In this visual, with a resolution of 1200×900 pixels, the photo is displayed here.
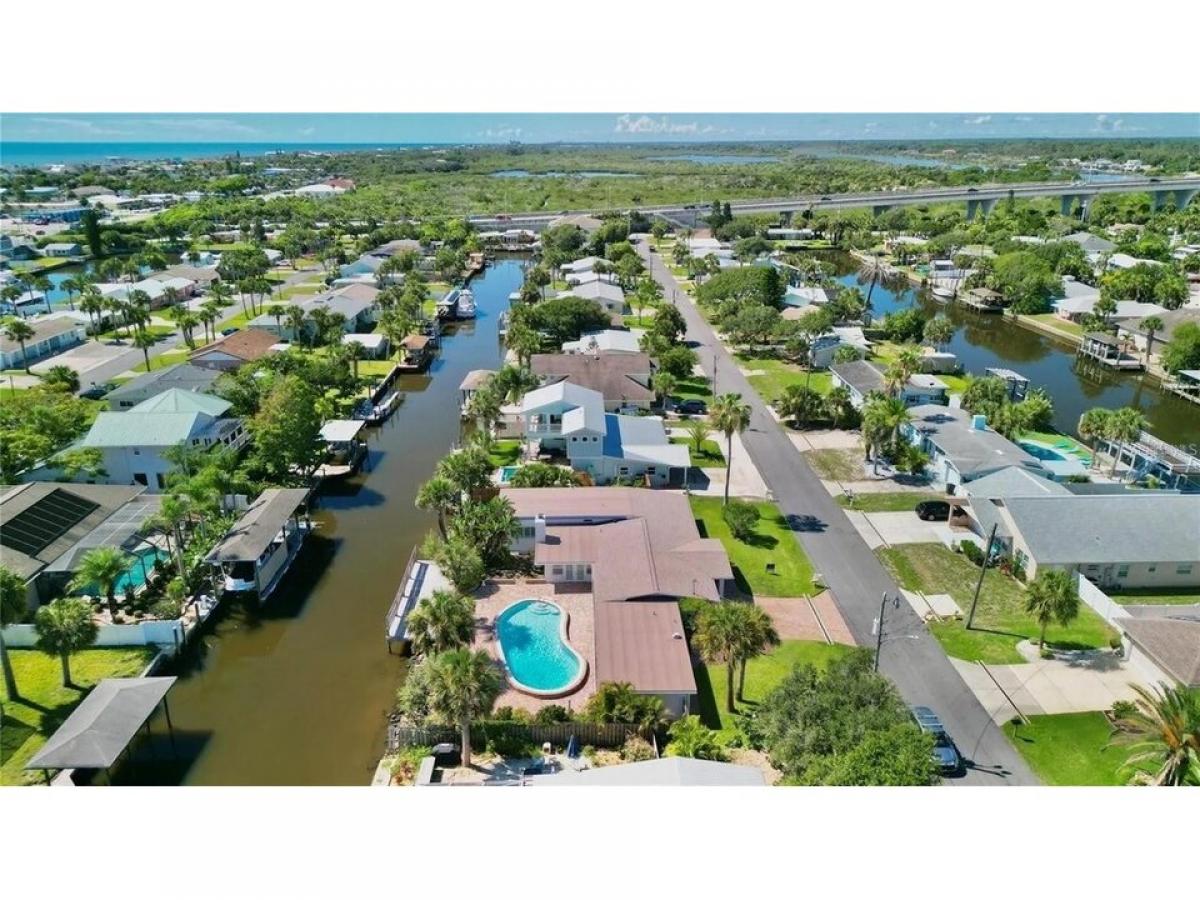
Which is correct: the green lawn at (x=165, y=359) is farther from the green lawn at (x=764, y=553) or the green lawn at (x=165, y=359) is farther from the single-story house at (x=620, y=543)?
the green lawn at (x=764, y=553)

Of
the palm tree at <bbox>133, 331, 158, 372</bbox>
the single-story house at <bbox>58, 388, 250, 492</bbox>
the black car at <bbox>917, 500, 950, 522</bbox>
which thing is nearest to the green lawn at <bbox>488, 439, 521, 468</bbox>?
the single-story house at <bbox>58, 388, 250, 492</bbox>

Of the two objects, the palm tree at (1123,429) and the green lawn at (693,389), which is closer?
the palm tree at (1123,429)

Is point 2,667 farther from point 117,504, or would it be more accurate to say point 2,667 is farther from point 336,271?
point 336,271

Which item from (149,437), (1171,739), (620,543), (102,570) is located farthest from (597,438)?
(1171,739)

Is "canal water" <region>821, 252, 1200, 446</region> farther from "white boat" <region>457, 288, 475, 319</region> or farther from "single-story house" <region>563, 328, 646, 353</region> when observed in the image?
"white boat" <region>457, 288, 475, 319</region>

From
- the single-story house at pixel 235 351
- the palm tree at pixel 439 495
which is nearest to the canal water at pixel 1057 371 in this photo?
the palm tree at pixel 439 495
